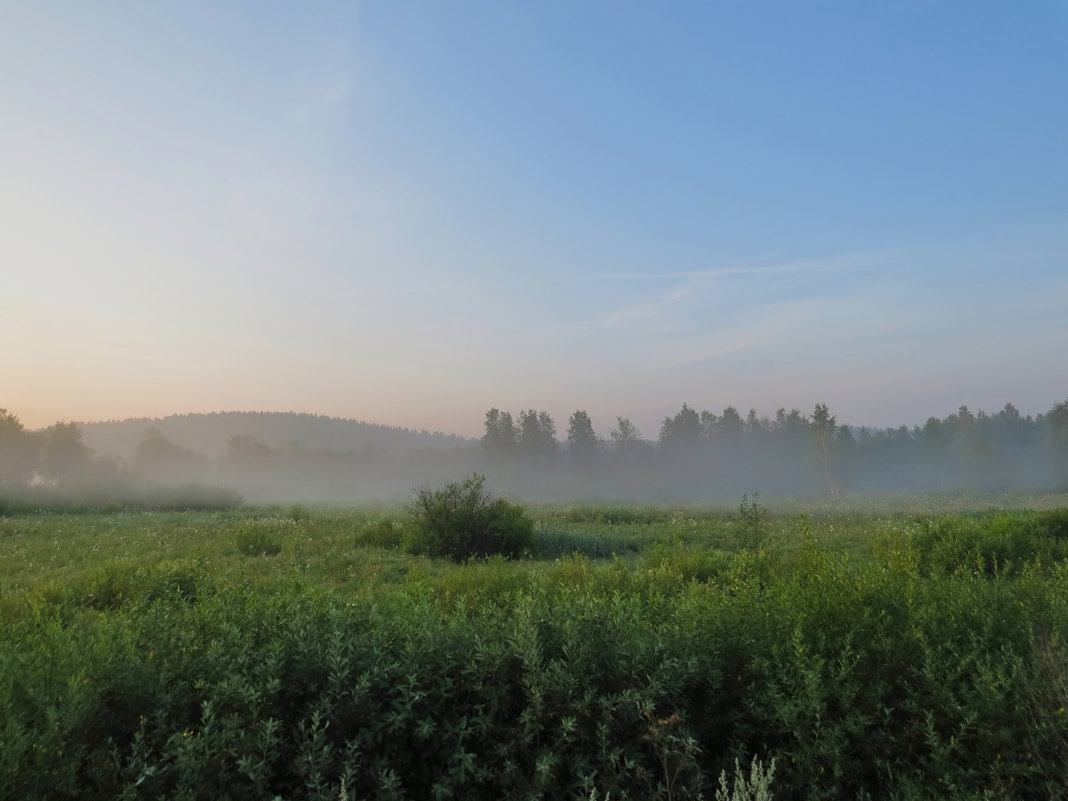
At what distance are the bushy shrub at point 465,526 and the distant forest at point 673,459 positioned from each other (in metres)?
62.6

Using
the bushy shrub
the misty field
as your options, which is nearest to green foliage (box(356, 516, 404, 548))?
the bushy shrub

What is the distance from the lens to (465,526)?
54.4ft

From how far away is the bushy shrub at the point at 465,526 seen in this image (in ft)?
52.9

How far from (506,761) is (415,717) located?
2.20 ft

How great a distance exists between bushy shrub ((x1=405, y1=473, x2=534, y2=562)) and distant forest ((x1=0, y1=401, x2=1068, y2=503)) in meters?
62.6

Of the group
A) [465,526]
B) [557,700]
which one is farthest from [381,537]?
[557,700]

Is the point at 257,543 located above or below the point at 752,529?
below

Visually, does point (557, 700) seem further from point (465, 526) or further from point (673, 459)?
point (673, 459)

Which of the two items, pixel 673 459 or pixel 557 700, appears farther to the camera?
pixel 673 459

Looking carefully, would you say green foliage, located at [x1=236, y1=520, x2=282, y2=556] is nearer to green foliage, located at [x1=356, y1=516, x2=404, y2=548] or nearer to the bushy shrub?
green foliage, located at [x1=356, y1=516, x2=404, y2=548]

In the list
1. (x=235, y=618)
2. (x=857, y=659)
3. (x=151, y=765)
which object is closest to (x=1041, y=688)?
(x=857, y=659)

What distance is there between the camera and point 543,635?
186 inches

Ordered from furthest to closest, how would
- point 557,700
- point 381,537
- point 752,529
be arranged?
1. point 381,537
2. point 752,529
3. point 557,700

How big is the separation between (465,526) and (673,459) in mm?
98290
